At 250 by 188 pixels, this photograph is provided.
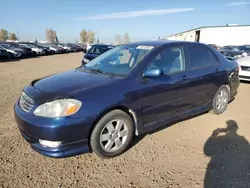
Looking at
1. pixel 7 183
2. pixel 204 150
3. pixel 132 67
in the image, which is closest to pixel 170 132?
pixel 204 150

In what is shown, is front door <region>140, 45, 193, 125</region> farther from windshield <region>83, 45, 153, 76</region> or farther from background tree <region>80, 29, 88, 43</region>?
background tree <region>80, 29, 88, 43</region>

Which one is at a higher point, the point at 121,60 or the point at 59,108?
the point at 121,60

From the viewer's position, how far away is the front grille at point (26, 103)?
287 centimetres

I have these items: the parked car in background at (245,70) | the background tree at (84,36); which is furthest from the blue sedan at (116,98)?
the background tree at (84,36)

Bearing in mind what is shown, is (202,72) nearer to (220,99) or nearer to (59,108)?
(220,99)

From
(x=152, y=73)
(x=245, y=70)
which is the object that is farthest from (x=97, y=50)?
(x=152, y=73)

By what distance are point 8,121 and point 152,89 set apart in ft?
9.57

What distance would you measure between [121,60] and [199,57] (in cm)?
158

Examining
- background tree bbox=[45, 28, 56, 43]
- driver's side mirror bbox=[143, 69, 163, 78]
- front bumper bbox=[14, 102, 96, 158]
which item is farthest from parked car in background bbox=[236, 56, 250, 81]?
background tree bbox=[45, 28, 56, 43]

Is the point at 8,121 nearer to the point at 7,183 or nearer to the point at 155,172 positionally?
the point at 7,183

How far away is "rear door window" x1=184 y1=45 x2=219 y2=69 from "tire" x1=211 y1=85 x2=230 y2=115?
2.12ft

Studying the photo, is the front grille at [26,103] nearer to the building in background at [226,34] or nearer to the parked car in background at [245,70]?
the parked car in background at [245,70]

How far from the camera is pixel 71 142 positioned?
8.93 feet

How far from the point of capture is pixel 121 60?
3.81 metres
